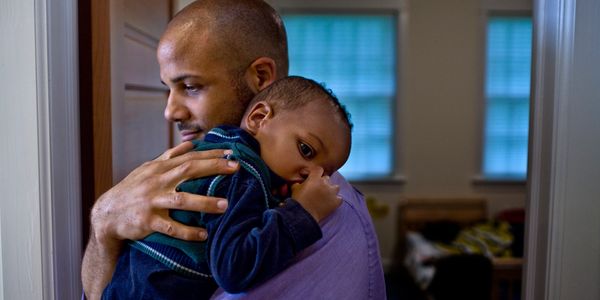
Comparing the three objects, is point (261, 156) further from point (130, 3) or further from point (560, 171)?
point (130, 3)

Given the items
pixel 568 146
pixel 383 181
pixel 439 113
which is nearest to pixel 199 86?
pixel 568 146

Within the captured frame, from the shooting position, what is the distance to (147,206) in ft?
2.92

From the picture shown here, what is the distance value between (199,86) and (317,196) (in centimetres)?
38

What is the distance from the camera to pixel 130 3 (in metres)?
1.53

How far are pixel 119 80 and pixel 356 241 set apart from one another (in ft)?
2.82

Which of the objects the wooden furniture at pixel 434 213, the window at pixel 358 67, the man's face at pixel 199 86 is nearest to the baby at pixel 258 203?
the man's face at pixel 199 86

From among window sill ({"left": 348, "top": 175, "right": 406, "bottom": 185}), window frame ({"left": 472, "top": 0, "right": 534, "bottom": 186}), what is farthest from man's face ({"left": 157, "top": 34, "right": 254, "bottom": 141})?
window frame ({"left": 472, "top": 0, "right": 534, "bottom": 186})

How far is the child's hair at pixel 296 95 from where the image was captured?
36.8 inches

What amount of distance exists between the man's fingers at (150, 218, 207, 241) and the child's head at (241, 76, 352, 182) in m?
0.17

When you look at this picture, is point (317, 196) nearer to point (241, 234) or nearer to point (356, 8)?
point (241, 234)

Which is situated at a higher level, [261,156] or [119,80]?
[119,80]

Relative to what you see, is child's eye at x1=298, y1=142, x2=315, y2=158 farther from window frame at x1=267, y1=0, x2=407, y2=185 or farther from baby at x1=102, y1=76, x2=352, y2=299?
window frame at x1=267, y1=0, x2=407, y2=185

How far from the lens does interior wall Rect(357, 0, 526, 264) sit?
4.98 metres

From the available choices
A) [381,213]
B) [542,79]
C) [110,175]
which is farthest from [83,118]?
[381,213]
